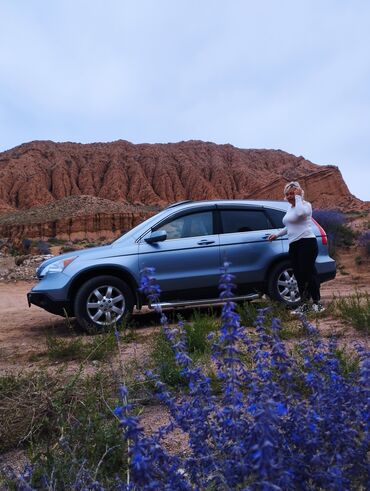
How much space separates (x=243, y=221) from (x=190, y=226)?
82cm

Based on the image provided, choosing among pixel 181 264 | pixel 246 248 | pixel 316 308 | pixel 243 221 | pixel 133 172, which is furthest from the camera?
pixel 133 172

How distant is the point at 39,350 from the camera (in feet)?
19.4

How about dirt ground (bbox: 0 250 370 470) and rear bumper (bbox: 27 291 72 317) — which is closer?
dirt ground (bbox: 0 250 370 470)

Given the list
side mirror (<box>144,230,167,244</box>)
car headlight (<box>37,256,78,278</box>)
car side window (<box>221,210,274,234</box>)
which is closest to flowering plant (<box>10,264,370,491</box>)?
side mirror (<box>144,230,167,244</box>)

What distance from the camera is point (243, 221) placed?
764cm

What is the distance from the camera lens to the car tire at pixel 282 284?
735 centimetres

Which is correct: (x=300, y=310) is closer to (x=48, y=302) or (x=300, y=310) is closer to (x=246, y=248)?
(x=246, y=248)

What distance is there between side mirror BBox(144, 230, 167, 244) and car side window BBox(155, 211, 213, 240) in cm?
33

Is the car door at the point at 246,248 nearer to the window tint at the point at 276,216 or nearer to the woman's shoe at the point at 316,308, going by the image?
the window tint at the point at 276,216

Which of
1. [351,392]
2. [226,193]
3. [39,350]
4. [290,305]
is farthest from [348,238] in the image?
[226,193]

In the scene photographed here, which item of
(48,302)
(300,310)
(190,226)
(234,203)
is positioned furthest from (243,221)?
(300,310)

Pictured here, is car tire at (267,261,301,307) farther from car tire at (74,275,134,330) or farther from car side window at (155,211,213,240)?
car tire at (74,275,134,330)

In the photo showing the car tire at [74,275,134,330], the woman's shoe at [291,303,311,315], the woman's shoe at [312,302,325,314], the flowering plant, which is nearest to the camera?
the flowering plant

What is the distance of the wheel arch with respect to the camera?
6777mm
